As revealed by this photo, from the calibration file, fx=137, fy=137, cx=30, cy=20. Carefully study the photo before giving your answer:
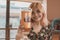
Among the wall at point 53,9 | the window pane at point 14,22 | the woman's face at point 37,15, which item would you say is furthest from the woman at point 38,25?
the window pane at point 14,22

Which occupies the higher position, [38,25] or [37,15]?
[37,15]

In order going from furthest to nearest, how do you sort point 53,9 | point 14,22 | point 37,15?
point 14,22
point 53,9
point 37,15

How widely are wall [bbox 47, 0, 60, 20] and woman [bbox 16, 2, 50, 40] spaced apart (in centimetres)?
116

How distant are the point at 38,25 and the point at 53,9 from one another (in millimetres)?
1306

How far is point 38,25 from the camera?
95.3 inches

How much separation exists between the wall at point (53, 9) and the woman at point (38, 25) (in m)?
1.16

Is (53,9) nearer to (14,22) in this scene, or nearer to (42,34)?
(14,22)

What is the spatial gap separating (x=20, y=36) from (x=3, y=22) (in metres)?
1.51

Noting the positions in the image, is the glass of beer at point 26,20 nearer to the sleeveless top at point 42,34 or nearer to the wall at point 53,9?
the sleeveless top at point 42,34

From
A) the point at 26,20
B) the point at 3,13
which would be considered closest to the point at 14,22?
the point at 3,13

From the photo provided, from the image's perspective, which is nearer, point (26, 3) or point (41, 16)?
point (41, 16)

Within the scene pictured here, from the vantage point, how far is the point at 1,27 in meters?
3.68

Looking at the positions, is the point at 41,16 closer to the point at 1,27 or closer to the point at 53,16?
the point at 53,16

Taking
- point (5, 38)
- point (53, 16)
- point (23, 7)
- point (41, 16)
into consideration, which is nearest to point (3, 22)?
point (5, 38)
